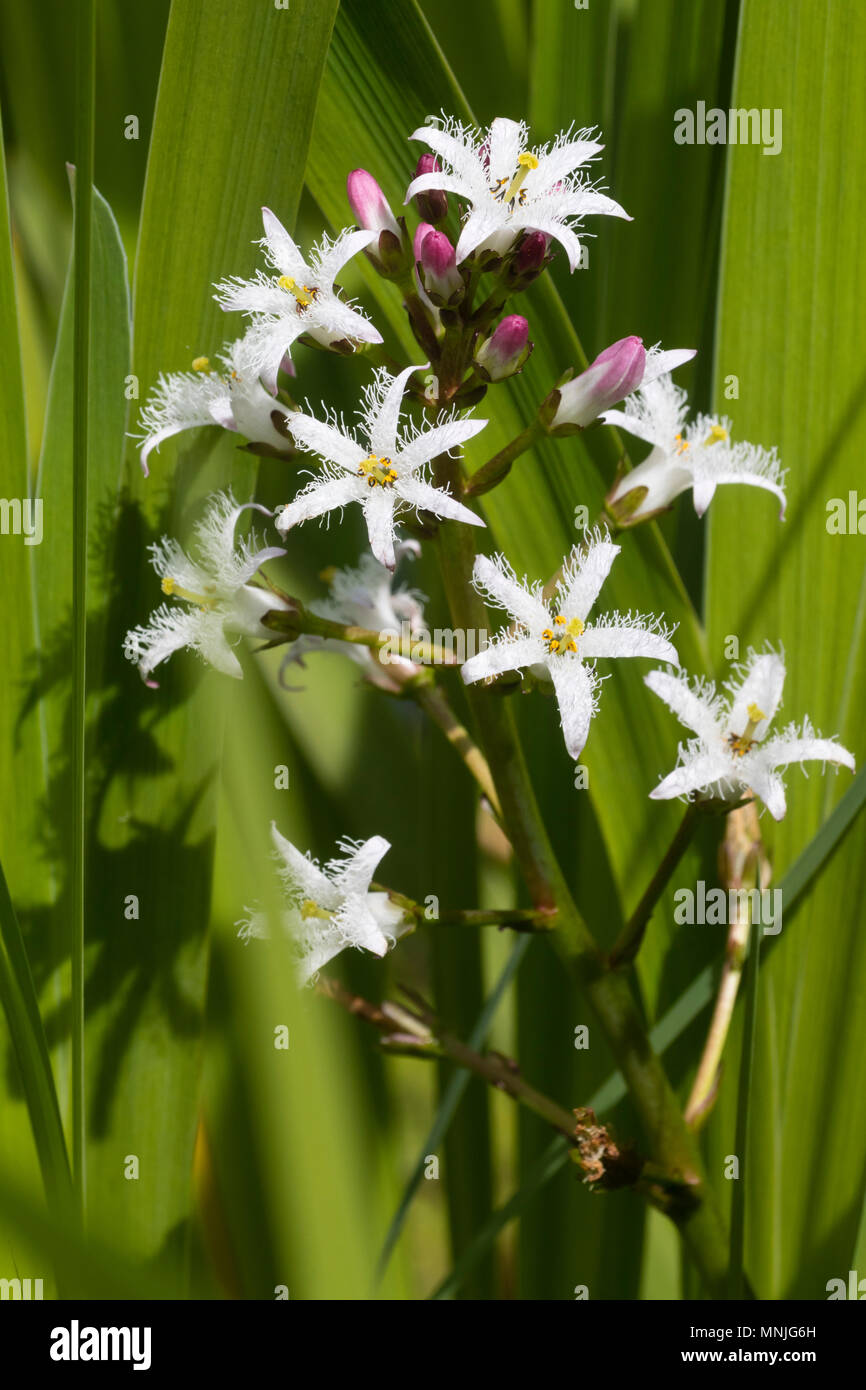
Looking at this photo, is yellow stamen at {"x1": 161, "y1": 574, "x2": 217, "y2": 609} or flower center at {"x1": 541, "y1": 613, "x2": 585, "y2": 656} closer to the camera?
flower center at {"x1": 541, "y1": 613, "x2": 585, "y2": 656}

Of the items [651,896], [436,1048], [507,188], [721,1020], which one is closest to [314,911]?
[436,1048]

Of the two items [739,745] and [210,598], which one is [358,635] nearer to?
[210,598]

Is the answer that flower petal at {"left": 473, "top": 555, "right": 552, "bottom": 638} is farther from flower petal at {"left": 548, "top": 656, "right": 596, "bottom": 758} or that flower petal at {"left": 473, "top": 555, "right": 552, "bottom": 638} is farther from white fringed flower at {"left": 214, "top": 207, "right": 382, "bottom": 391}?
white fringed flower at {"left": 214, "top": 207, "right": 382, "bottom": 391}

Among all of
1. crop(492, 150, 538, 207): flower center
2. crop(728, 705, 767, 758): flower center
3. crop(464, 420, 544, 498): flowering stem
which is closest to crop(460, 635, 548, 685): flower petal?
crop(464, 420, 544, 498): flowering stem

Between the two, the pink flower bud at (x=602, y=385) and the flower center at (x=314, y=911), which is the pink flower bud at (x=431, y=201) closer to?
the pink flower bud at (x=602, y=385)

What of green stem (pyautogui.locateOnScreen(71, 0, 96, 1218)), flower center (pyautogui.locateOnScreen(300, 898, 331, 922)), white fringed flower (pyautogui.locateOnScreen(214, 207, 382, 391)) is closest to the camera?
green stem (pyautogui.locateOnScreen(71, 0, 96, 1218))

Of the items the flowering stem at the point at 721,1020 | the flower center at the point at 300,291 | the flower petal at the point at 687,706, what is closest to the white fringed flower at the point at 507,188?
the flower center at the point at 300,291
